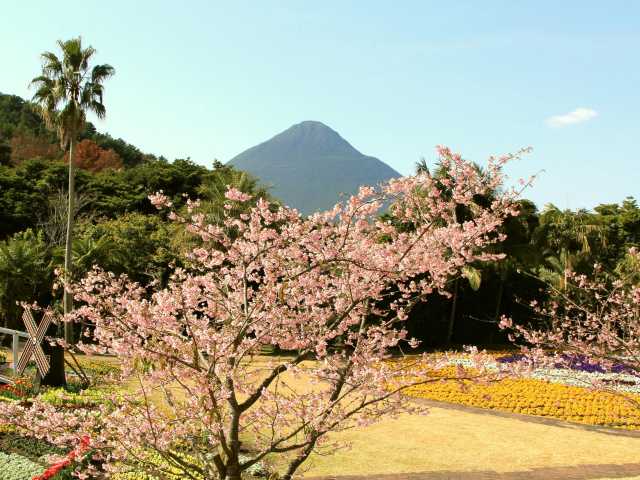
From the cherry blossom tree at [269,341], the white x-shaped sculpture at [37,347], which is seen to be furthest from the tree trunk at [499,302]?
the cherry blossom tree at [269,341]

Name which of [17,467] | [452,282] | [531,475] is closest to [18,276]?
[452,282]

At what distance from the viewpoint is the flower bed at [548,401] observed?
1312cm

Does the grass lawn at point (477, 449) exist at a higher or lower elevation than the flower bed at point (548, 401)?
higher

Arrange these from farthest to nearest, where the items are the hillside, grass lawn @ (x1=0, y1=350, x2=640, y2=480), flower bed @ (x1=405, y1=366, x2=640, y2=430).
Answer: the hillside, flower bed @ (x1=405, y1=366, x2=640, y2=430), grass lawn @ (x1=0, y1=350, x2=640, y2=480)

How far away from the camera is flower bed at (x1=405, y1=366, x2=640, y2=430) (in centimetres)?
1312

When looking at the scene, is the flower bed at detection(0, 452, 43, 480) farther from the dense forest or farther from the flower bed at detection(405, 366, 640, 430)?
the dense forest

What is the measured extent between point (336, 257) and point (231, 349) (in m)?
1.17

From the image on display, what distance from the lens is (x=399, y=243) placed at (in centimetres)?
589

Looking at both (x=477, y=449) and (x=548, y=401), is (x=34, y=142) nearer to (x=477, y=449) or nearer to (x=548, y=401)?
(x=548, y=401)

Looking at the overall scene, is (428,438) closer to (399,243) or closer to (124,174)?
(399,243)

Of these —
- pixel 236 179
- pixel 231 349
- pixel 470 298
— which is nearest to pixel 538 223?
pixel 470 298

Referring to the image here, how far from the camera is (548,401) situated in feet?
47.3

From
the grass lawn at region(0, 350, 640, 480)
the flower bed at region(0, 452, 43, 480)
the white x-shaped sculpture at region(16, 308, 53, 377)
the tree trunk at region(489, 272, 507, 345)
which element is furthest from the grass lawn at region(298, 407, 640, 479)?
the tree trunk at region(489, 272, 507, 345)

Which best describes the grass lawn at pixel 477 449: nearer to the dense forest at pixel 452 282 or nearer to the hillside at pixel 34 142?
the dense forest at pixel 452 282
